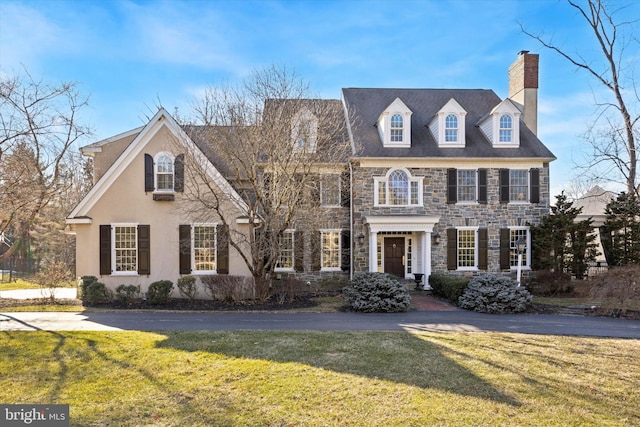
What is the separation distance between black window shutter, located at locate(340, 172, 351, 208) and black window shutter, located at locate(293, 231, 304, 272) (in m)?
2.56

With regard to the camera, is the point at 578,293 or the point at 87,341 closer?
the point at 87,341

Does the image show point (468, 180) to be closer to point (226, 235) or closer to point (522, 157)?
point (522, 157)

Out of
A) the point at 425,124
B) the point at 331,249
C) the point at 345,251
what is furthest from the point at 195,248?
the point at 425,124

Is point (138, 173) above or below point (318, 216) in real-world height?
above

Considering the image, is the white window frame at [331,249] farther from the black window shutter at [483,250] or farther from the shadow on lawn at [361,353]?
the shadow on lawn at [361,353]

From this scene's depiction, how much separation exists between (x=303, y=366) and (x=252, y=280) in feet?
27.0

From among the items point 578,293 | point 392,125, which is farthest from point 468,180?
point 578,293

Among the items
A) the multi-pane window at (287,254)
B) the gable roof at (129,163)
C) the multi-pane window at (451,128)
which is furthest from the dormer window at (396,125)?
the gable roof at (129,163)

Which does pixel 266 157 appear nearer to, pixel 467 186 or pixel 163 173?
pixel 163 173

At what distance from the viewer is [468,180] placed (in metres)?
18.9

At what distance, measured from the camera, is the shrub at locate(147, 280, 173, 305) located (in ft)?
46.0

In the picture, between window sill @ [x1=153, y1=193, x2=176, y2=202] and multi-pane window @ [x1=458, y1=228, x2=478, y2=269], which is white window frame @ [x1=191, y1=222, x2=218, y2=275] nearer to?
window sill @ [x1=153, y1=193, x2=176, y2=202]

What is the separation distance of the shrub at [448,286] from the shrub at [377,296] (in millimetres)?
2635

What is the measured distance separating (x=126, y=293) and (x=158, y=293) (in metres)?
1.33
